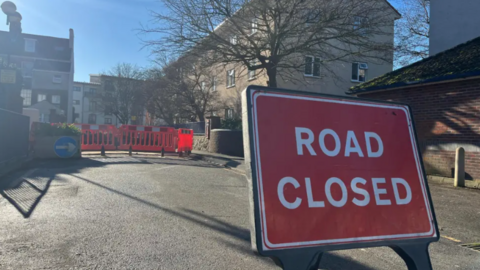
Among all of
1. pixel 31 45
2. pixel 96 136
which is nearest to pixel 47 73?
pixel 31 45

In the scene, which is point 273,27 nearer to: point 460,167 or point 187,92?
point 460,167

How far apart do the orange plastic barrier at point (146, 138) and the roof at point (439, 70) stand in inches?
382

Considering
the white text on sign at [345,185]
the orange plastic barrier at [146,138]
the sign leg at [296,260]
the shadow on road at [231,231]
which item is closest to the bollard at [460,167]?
the shadow on road at [231,231]

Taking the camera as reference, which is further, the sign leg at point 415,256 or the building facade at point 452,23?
the building facade at point 452,23

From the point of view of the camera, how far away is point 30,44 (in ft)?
163

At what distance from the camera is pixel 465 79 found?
926cm

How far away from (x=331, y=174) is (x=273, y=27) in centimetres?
1360

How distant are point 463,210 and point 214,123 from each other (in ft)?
50.0

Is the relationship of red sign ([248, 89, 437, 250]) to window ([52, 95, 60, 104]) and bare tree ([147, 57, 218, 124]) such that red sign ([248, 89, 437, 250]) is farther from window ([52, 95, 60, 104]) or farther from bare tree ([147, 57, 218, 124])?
window ([52, 95, 60, 104])

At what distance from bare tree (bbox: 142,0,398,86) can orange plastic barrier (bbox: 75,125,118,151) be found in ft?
17.5

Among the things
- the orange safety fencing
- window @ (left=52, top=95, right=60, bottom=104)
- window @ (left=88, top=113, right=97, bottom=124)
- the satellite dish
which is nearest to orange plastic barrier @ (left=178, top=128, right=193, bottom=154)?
the orange safety fencing

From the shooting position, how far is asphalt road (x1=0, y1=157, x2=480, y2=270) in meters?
4.00

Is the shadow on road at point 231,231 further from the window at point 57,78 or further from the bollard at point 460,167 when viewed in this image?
the window at point 57,78

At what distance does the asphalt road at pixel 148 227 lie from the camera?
4004mm
